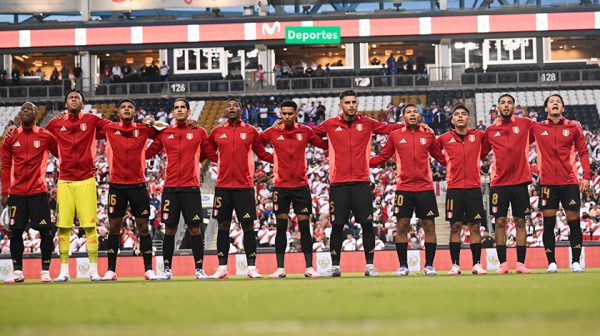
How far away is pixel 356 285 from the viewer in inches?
392

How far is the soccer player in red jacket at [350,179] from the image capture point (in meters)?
13.1

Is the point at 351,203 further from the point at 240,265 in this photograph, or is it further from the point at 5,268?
the point at 5,268

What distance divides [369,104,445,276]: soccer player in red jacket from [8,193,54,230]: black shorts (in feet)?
14.4

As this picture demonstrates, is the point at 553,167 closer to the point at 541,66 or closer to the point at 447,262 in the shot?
the point at 447,262

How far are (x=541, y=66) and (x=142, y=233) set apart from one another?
34469mm

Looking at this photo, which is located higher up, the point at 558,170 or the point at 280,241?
the point at 558,170

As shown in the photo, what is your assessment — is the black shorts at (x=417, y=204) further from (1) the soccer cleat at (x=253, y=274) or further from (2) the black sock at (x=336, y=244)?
(1) the soccer cleat at (x=253, y=274)

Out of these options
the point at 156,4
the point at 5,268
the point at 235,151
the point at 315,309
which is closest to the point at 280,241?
the point at 235,151

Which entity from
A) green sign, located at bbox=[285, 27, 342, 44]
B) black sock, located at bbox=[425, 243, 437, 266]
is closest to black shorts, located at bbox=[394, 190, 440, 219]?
black sock, located at bbox=[425, 243, 437, 266]

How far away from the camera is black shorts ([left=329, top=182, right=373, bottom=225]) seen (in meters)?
13.1

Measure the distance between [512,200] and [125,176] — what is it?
5130 mm

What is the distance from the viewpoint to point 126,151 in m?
13.2

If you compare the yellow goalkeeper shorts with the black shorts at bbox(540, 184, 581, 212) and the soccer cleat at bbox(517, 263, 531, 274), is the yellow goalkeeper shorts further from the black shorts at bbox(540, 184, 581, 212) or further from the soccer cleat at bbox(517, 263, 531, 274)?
the black shorts at bbox(540, 184, 581, 212)

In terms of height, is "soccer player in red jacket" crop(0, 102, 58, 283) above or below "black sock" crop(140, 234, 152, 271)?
above
